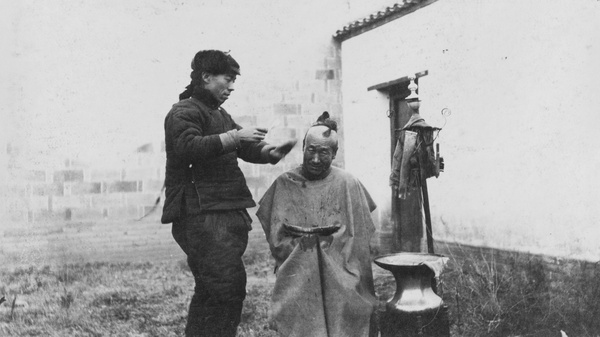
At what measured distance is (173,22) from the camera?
918 cm

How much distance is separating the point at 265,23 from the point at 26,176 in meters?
3.94

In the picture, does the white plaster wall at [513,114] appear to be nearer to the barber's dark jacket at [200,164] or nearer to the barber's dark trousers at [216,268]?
the barber's dark jacket at [200,164]

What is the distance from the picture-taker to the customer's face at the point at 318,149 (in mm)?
3932

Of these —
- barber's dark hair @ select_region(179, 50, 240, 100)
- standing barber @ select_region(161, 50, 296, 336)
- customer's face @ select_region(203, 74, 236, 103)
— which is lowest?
standing barber @ select_region(161, 50, 296, 336)


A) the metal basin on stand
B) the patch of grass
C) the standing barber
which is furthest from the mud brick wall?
the metal basin on stand

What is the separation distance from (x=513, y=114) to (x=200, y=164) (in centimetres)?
383

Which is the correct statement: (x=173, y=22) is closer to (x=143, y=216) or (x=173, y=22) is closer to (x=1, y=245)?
(x=143, y=216)

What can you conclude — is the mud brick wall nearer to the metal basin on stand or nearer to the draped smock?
the draped smock

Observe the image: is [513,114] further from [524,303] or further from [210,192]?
[210,192]

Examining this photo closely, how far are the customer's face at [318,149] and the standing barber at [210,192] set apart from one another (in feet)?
0.66

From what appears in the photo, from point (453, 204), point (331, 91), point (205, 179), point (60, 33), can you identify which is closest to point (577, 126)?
point (453, 204)

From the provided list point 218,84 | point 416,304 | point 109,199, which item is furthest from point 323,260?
point 109,199

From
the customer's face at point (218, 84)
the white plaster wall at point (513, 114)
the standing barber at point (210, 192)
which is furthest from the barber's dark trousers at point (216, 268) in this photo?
the white plaster wall at point (513, 114)

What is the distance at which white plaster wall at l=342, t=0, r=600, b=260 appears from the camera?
573 centimetres
